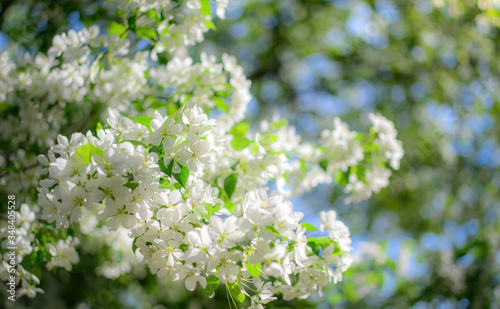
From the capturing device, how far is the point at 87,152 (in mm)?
1193

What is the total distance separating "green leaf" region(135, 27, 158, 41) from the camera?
198 centimetres

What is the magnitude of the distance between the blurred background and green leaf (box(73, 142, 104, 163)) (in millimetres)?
2242

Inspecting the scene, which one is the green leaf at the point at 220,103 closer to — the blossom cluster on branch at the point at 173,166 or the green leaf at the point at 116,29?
the blossom cluster on branch at the point at 173,166

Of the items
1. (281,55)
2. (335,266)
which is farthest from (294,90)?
(335,266)

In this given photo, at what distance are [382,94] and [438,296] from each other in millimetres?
3520

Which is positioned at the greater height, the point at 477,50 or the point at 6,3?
the point at 6,3

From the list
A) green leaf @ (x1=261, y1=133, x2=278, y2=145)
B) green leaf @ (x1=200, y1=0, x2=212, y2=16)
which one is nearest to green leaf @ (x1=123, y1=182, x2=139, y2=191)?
green leaf @ (x1=261, y1=133, x2=278, y2=145)

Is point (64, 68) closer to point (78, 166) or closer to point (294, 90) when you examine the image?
point (78, 166)

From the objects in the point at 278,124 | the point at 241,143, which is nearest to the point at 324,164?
the point at 278,124

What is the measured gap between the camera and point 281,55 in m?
6.78

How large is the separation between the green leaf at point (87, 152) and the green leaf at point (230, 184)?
Result: 2.06ft

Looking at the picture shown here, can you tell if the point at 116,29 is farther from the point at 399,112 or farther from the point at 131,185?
the point at 399,112

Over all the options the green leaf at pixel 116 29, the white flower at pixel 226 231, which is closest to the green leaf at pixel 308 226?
the white flower at pixel 226 231

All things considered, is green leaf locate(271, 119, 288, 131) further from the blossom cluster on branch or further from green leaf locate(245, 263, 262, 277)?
green leaf locate(245, 263, 262, 277)
